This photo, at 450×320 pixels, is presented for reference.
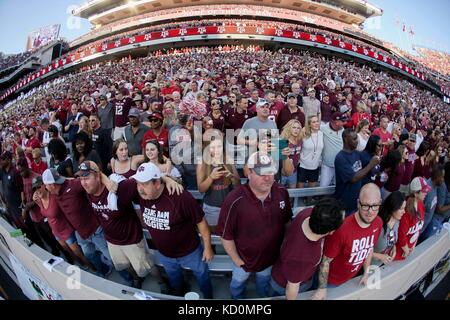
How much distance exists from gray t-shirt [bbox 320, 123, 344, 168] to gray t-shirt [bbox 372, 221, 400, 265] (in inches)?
44.7

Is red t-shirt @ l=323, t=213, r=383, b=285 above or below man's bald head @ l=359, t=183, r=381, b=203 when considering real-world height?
below

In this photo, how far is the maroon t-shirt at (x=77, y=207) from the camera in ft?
6.39

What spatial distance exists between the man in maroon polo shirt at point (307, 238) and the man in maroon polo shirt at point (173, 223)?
0.63 metres

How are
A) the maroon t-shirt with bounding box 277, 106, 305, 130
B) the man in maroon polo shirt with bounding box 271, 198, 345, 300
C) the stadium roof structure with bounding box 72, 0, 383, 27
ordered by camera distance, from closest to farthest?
the man in maroon polo shirt with bounding box 271, 198, 345, 300 → the maroon t-shirt with bounding box 277, 106, 305, 130 → the stadium roof structure with bounding box 72, 0, 383, 27

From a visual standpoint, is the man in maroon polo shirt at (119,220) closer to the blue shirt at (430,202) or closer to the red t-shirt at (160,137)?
the red t-shirt at (160,137)

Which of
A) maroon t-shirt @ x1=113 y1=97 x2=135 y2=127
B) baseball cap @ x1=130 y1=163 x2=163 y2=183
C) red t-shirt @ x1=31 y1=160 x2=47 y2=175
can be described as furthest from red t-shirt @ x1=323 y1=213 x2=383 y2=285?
maroon t-shirt @ x1=113 y1=97 x2=135 y2=127

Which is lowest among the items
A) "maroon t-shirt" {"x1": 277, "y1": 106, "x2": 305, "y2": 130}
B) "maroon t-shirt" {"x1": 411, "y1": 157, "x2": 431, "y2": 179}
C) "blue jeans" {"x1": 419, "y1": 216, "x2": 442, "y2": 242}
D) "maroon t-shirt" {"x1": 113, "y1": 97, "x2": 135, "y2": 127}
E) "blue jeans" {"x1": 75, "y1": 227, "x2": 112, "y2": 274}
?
"blue jeans" {"x1": 75, "y1": 227, "x2": 112, "y2": 274}

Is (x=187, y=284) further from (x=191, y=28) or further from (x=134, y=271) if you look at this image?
(x=191, y=28)

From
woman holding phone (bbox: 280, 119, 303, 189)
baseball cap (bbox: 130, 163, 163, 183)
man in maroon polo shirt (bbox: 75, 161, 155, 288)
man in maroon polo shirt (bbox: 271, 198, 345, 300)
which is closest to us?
man in maroon polo shirt (bbox: 271, 198, 345, 300)

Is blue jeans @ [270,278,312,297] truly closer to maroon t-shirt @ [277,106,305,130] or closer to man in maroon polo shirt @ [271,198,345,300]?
man in maroon polo shirt @ [271,198,345,300]

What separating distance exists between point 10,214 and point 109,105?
86.1 inches

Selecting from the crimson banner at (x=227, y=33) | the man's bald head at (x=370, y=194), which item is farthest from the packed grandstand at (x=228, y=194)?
the crimson banner at (x=227, y=33)

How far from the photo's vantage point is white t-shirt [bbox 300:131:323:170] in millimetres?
2785

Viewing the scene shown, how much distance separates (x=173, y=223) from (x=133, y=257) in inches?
22.6
